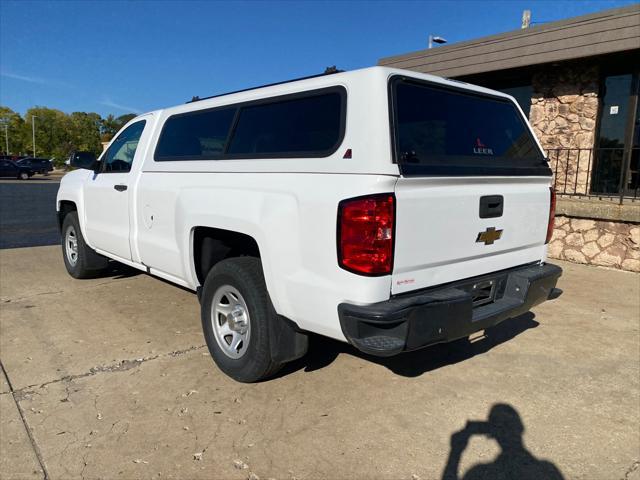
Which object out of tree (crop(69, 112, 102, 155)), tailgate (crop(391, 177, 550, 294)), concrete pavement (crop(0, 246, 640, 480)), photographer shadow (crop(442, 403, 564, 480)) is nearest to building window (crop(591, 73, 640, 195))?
concrete pavement (crop(0, 246, 640, 480))

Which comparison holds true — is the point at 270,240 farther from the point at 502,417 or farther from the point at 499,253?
the point at 502,417

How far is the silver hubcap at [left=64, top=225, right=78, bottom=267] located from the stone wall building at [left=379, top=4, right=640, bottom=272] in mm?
7019

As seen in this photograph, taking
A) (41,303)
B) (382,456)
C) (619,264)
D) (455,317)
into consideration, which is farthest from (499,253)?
(619,264)

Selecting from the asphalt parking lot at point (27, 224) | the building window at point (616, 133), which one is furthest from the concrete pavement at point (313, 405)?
the asphalt parking lot at point (27, 224)

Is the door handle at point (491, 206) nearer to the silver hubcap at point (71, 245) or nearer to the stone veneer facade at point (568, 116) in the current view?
the silver hubcap at point (71, 245)

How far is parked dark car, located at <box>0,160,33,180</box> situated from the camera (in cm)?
4043

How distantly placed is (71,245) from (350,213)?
5.03 metres

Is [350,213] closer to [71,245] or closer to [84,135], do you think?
[71,245]

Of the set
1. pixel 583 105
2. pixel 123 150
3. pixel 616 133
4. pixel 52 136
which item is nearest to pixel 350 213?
pixel 123 150

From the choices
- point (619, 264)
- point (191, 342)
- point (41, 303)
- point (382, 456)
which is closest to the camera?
point (382, 456)

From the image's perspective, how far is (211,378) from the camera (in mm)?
3570

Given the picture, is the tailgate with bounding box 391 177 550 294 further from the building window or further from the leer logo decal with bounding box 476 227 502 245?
the building window

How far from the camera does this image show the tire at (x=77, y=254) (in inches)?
233

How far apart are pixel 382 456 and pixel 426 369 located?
48.3 inches
